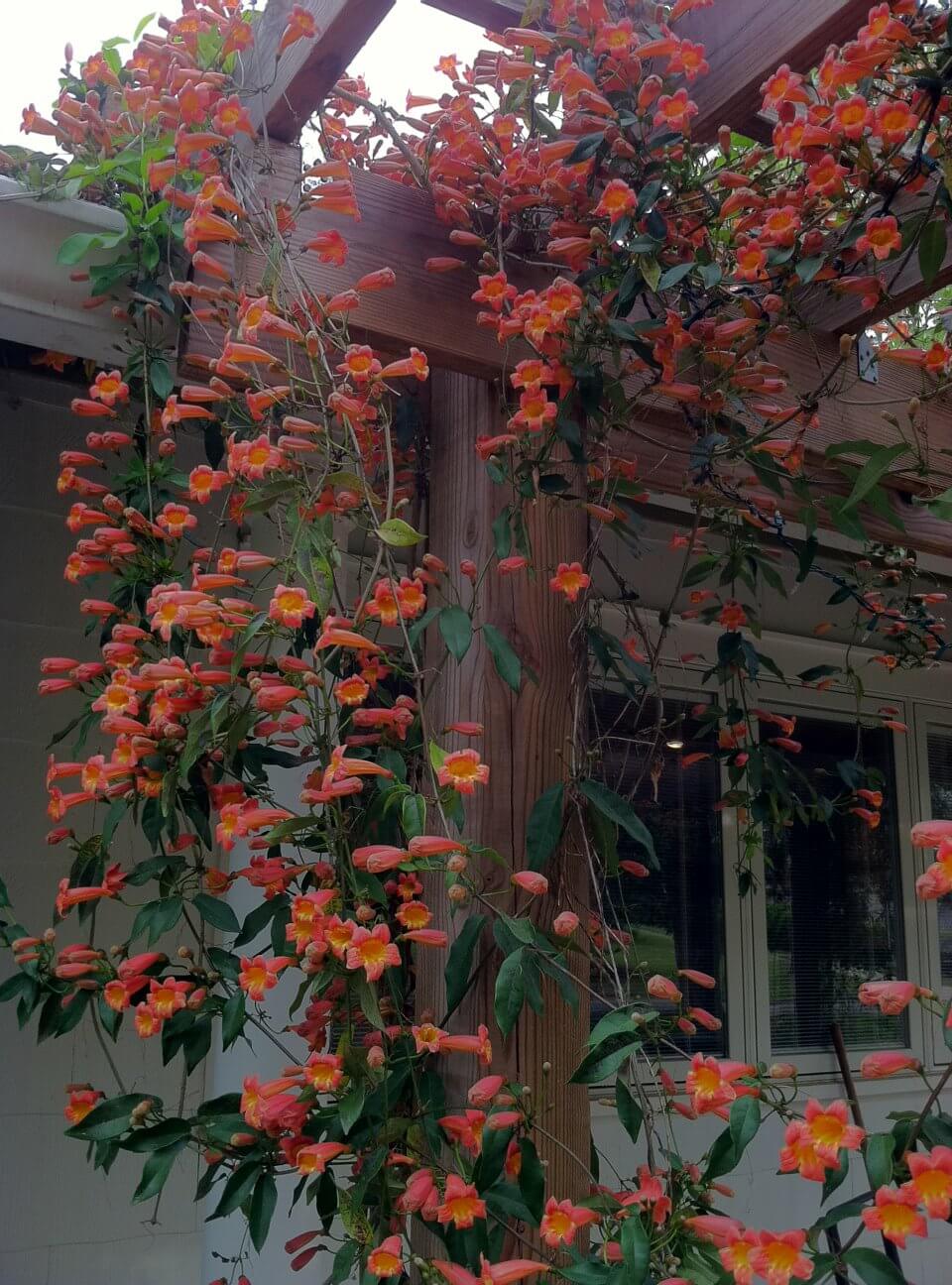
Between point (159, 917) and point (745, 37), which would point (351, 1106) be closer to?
point (159, 917)

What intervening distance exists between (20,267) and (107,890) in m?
0.95

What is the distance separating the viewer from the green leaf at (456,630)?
138cm

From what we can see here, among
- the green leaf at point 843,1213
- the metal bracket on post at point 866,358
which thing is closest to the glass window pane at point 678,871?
the metal bracket on post at point 866,358

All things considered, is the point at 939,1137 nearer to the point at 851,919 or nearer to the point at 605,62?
the point at 605,62

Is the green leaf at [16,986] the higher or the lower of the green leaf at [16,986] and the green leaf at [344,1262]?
the higher

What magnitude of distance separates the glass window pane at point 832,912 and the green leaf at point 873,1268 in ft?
8.38

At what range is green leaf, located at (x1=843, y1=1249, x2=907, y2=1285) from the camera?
0.88 m

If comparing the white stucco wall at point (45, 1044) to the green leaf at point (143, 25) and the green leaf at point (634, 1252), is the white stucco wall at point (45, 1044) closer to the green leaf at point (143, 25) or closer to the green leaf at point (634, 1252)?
the green leaf at point (143, 25)

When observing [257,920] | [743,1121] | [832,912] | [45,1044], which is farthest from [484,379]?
[832,912]

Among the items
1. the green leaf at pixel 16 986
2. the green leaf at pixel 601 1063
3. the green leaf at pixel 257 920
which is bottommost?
the green leaf at pixel 601 1063

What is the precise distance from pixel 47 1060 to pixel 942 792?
2.99 meters

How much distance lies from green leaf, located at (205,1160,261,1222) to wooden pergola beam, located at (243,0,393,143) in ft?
4.40

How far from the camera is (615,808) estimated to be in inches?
57.4

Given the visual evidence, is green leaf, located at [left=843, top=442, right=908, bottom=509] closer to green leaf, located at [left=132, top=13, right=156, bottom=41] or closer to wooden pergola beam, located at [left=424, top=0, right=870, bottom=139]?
wooden pergola beam, located at [left=424, top=0, right=870, bottom=139]
